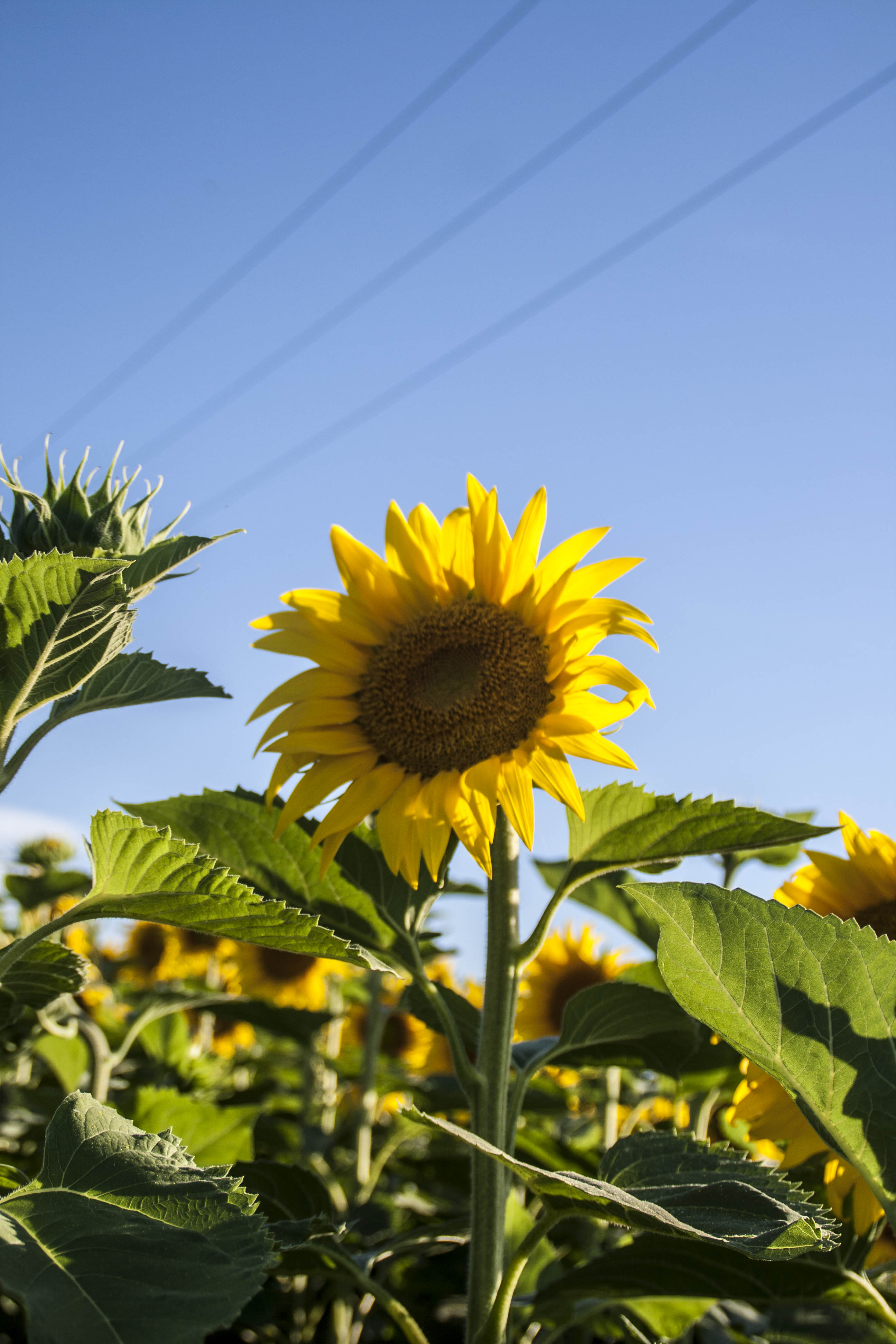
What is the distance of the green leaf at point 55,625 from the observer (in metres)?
1.03

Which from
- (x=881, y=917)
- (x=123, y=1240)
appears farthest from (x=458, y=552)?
(x=123, y=1240)

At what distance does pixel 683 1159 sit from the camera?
1.16 meters

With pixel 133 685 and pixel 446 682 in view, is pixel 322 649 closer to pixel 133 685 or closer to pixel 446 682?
pixel 446 682

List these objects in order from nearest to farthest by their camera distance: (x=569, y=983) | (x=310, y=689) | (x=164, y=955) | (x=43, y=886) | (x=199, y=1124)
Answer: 1. (x=310, y=689)
2. (x=199, y=1124)
3. (x=569, y=983)
4. (x=43, y=886)
5. (x=164, y=955)

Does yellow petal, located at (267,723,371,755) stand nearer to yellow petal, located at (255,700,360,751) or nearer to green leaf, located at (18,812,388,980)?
yellow petal, located at (255,700,360,751)

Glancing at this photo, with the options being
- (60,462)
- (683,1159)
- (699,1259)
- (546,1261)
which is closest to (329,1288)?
(546,1261)

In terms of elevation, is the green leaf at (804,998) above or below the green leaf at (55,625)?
below

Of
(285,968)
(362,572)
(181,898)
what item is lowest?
(285,968)

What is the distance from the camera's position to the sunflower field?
0.92 meters

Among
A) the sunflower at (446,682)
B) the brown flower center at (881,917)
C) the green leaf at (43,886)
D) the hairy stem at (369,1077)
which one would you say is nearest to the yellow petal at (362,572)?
the sunflower at (446,682)

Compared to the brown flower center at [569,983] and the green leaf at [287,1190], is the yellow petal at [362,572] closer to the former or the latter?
the green leaf at [287,1190]

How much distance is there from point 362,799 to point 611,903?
0.68m

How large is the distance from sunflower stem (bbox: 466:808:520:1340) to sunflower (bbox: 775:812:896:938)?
55cm

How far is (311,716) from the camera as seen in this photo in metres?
1.48
